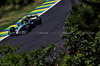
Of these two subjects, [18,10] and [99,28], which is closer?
[99,28]

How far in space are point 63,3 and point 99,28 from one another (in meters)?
10.5

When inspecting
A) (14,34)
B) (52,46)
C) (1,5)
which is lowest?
(14,34)

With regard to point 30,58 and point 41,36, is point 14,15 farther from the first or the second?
point 30,58

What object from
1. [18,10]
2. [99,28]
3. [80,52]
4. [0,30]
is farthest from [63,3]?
[80,52]

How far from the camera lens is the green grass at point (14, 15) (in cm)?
1447

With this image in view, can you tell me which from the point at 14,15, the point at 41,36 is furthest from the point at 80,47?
the point at 14,15

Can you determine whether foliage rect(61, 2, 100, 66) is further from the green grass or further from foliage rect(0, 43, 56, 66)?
the green grass

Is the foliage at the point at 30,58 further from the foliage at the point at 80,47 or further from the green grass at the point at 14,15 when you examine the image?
the green grass at the point at 14,15

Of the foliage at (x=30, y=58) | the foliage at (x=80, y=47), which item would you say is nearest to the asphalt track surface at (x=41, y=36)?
the foliage at (x=80, y=47)

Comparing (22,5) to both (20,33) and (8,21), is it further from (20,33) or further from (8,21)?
(20,33)

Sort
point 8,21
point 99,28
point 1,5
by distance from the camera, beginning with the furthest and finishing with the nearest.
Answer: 1. point 1,5
2. point 8,21
3. point 99,28

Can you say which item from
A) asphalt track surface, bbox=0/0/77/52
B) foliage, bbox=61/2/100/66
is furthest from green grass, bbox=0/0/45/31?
foliage, bbox=61/2/100/66

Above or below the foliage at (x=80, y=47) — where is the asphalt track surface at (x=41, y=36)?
below

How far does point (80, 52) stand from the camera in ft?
15.9
